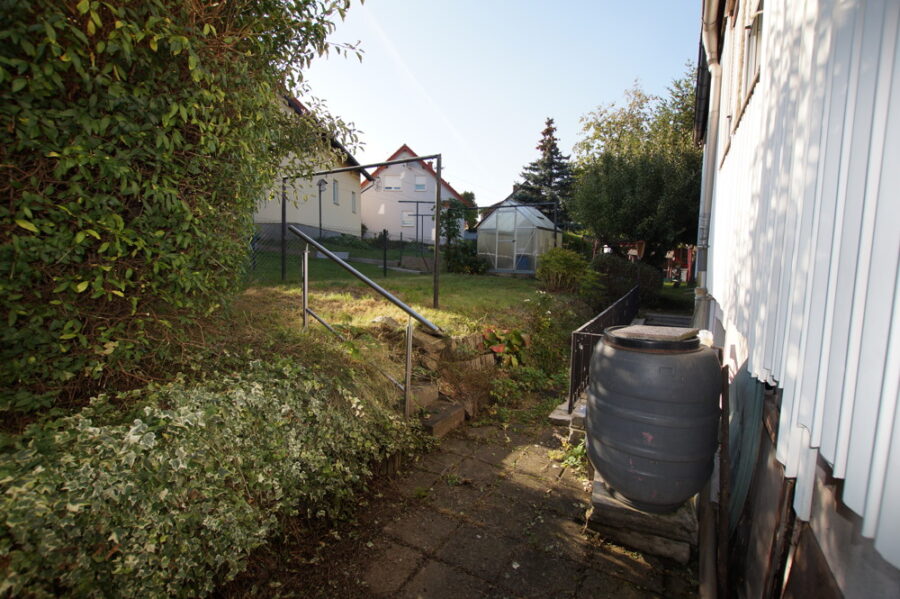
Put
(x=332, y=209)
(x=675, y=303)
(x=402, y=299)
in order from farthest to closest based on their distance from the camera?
(x=332, y=209) → (x=675, y=303) → (x=402, y=299)

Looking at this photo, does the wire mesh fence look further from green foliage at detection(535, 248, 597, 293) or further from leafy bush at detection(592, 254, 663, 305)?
leafy bush at detection(592, 254, 663, 305)

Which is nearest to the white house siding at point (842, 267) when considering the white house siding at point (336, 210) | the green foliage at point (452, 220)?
the green foliage at point (452, 220)

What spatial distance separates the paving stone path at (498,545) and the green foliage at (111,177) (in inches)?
67.7

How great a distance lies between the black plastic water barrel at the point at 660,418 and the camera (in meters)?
2.31

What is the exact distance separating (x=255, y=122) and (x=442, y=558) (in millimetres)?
2712

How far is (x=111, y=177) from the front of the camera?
6.50 feet

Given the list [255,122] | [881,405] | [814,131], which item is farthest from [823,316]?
[255,122]

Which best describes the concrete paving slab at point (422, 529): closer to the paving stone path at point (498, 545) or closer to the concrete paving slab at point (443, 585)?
the paving stone path at point (498, 545)

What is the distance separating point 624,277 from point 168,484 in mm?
11917

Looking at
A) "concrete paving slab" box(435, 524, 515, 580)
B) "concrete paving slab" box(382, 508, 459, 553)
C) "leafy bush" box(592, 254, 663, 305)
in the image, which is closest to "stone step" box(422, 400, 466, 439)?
"concrete paving slab" box(382, 508, 459, 553)

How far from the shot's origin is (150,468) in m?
1.74

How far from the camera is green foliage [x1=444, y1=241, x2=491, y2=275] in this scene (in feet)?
52.9

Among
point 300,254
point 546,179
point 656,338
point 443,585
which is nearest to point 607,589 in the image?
point 443,585

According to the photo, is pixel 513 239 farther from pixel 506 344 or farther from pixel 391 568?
pixel 391 568
